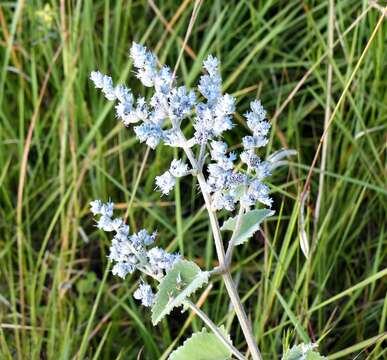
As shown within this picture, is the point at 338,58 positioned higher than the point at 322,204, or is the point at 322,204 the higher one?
the point at 338,58

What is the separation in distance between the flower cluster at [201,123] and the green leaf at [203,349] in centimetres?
27

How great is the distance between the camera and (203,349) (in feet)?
4.49

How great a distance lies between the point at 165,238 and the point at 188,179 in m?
0.26

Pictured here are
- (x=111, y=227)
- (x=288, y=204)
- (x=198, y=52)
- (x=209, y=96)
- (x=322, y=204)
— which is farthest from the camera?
(x=198, y=52)

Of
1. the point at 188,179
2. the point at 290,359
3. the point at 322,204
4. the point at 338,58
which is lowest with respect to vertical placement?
the point at 290,359

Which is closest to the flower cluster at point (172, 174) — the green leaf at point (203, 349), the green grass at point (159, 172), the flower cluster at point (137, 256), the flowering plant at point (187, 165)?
the flowering plant at point (187, 165)

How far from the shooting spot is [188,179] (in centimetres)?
256

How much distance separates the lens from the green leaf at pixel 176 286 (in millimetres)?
1207

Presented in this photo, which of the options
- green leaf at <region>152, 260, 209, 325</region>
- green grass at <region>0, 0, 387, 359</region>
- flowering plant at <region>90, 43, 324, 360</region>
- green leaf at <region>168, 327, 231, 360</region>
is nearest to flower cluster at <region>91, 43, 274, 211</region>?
flowering plant at <region>90, 43, 324, 360</region>

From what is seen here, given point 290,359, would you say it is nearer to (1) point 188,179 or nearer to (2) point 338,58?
(1) point 188,179

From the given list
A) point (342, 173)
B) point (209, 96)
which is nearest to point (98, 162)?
point (342, 173)

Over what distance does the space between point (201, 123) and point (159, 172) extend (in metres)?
1.24

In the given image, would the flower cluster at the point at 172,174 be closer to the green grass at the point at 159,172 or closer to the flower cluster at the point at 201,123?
the flower cluster at the point at 201,123

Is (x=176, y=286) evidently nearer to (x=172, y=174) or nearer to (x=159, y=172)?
(x=172, y=174)
